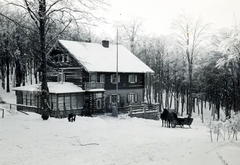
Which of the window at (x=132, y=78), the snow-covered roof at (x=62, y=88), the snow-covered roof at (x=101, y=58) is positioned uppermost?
the snow-covered roof at (x=101, y=58)

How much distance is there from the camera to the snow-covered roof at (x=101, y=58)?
75.7 ft

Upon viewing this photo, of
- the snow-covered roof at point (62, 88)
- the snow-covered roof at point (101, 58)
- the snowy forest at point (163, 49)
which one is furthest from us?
the snow-covered roof at point (101, 58)

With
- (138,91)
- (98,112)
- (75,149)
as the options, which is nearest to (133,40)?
(138,91)

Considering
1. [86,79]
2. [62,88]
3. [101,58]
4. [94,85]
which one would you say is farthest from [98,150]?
[101,58]

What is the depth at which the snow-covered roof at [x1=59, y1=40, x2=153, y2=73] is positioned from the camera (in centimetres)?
2306

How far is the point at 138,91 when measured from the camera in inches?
1117

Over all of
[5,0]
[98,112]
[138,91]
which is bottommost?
[98,112]

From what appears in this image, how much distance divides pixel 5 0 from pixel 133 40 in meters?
22.6

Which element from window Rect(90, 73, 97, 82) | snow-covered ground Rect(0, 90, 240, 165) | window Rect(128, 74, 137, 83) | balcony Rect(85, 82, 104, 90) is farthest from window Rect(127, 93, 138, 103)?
snow-covered ground Rect(0, 90, 240, 165)

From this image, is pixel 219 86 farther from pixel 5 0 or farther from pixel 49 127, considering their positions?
pixel 5 0

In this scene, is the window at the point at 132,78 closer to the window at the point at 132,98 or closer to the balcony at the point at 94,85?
the window at the point at 132,98

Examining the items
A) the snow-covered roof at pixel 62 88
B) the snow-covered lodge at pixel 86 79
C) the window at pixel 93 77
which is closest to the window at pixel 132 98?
the snow-covered lodge at pixel 86 79

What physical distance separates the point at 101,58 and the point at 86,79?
9.22 ft

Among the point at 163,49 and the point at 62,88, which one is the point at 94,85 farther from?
the point at 163,49
